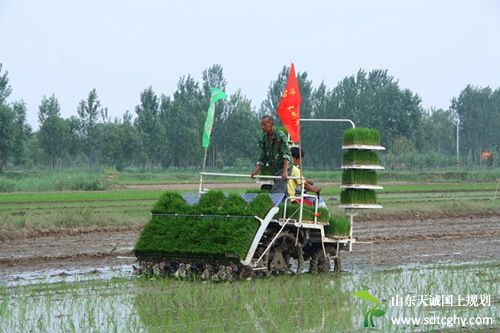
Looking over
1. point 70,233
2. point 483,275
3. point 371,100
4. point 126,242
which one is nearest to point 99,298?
point 483,275

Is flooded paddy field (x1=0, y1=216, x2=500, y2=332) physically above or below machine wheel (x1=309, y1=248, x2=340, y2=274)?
below

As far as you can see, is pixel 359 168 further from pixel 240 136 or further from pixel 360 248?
pixel 240 136

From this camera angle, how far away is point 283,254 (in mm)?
13734

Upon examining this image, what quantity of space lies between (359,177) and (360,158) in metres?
0.31

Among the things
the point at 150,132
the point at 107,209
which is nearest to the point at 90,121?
the point at 150,132

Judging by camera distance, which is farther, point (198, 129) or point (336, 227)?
point (198, 129)

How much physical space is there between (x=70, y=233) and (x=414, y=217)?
11.8m

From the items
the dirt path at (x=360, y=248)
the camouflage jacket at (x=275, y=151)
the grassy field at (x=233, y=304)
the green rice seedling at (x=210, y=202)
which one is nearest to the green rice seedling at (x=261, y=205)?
the green rice seedling at (x=210, y=202)

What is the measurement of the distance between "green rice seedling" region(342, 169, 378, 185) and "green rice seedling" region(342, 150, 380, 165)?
0.15 metres

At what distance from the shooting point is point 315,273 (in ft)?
46.6

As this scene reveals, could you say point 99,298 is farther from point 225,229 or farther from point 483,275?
point 483,275

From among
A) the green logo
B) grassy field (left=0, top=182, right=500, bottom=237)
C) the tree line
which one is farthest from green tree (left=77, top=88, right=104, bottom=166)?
the green logo

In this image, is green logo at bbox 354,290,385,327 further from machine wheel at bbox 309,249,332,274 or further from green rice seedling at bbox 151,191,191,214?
green rice seedling at bbox 151,191,191,214

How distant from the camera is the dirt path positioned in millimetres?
15764
